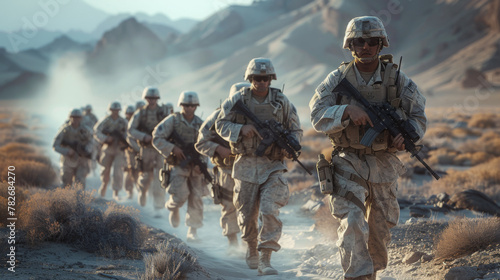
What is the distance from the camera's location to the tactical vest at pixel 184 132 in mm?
9578

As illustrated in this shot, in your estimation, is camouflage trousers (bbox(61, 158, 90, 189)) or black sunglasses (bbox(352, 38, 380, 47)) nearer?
black sunglasses (bbox(352, 38, 380, 47))

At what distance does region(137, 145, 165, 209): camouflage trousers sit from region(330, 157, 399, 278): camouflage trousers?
7.34 metres

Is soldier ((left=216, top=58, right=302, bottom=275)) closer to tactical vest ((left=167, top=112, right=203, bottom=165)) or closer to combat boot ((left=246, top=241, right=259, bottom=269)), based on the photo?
combat boot ((left=246, top=241, right=259, bottom=269))

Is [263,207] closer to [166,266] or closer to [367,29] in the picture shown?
[166,266]

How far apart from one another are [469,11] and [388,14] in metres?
19.4

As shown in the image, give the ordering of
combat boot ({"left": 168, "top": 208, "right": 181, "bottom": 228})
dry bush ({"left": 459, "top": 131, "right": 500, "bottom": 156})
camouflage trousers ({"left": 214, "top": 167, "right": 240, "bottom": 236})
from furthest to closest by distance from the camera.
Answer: dry bush ({"left": 459, "top": 131, "right": 500, "bottom": 156}), combat boot ({"left": 168, "top": 208, "right": 181, "bottom": 228}), camouflage trousers ({"left": 214, "top": 167, "right": 240, "bottom": 236})

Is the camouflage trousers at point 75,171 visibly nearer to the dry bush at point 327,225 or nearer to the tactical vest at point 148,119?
the tactical vest at point 148,119

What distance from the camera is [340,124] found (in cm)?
487

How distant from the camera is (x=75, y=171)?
41.6 ft

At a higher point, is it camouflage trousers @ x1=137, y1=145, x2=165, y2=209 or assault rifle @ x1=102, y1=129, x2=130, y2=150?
assault rifle @ x1=102, y1=129, x2=130, y2=150

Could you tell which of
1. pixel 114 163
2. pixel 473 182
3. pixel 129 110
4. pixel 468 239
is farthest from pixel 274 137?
pixel 129 110

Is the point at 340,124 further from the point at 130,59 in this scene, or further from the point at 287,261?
the point at 130,59

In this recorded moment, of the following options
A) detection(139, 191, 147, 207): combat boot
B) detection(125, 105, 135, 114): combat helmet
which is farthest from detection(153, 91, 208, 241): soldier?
detection(125, 105, 135, 114): combat helmet

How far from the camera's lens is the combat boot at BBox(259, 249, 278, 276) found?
6.62m
